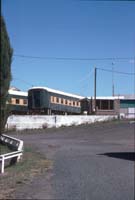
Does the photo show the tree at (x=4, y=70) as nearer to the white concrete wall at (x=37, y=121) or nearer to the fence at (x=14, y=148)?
the fence at (x=14, y=148)

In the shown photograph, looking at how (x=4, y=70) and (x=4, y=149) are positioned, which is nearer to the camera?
(x=4, y=70)

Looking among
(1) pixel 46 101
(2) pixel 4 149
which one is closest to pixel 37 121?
(1) pixel 46 101

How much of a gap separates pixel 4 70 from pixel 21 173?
248 inches

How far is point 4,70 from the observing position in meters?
18.6

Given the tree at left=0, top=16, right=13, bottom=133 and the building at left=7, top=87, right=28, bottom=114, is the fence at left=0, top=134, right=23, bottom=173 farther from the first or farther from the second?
the building at left=7, top=87, right=28, bottom=114

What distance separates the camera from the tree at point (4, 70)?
1845 centimetres

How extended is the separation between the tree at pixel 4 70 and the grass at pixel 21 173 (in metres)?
2.33

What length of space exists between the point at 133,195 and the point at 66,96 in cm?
4398

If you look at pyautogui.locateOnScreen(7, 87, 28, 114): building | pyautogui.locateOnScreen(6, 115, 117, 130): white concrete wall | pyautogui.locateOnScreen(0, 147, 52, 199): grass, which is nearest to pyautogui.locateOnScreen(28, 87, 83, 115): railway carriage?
pyautogui.locateOnScreen(7, 87, 28, 114): building

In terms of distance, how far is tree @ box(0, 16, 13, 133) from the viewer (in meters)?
18.5

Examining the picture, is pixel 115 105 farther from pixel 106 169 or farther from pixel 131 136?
pixel 106 169

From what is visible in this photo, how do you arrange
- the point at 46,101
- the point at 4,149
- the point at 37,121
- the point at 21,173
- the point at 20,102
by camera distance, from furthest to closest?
the point at 20,102, the point at 46,101, the point at 37,121, the point at 4,149, the point at 21,173

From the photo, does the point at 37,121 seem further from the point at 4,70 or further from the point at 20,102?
the point at 4,70

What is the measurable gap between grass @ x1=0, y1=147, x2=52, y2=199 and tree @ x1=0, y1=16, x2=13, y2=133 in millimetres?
2332
